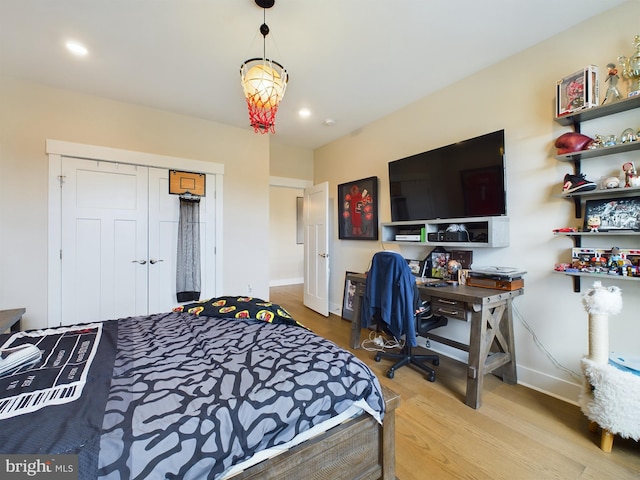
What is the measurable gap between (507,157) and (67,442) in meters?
3.11

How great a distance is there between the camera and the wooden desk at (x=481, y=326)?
2.00 metres

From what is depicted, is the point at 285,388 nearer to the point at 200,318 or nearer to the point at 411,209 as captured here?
the point at 200,318

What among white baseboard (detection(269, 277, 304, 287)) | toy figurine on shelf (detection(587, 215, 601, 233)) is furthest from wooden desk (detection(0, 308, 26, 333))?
white baseboard (detection(269, 277, 304, 287))

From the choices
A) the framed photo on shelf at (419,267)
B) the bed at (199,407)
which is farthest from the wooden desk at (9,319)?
the framed photo on shelf at (419,267)

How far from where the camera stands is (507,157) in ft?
7.77

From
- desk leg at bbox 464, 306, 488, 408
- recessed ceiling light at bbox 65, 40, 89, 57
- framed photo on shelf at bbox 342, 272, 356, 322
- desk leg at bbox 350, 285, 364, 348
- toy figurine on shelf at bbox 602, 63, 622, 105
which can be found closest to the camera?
toy figurine on shelf at bbox 602, 63, 622, 105

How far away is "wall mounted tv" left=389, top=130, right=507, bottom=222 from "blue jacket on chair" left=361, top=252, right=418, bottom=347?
85cm

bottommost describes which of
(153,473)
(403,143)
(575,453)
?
(575,453)

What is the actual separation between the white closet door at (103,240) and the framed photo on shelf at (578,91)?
398 cm

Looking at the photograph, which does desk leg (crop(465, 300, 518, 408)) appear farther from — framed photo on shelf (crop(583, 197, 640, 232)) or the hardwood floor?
framed photo on shelf (crop(583, 197, 640, 232))

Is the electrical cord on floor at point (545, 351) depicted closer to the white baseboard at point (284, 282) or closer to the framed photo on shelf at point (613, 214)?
the framed photo on shelf at point (613, 214)

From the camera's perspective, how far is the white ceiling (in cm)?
183

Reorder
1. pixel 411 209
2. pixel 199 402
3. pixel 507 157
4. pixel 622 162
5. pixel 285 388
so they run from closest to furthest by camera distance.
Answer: pixel 199 402 < pixel 285 388 < pixel 622 162 < pixel 507 157 < pixel 411 209

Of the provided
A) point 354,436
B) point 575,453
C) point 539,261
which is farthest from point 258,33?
point 575,453
